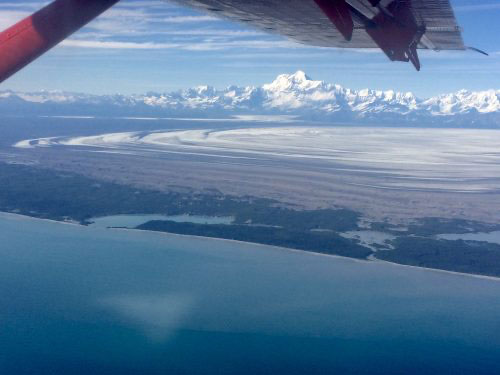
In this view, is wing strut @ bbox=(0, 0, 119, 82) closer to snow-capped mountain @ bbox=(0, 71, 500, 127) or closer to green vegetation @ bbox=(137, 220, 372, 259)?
green vegetation @ bbox=(137, 220, 372, 259)

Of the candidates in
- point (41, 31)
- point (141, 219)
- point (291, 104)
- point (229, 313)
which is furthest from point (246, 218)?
point (291, 104)

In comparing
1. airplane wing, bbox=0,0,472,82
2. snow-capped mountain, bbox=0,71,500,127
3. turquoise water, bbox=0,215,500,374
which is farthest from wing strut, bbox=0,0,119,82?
snow-capped mountain, bbox=0,71,500,127

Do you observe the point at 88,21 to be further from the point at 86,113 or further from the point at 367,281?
the point at 86,113

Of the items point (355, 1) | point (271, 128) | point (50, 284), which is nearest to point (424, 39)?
point (355, 1)

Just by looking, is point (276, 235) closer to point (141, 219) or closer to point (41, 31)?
point (141, 219)

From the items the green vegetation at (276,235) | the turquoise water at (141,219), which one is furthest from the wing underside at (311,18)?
the turquoise water at (141,219)

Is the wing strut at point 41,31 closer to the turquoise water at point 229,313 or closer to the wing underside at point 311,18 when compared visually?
the wing underside at point 311,18
